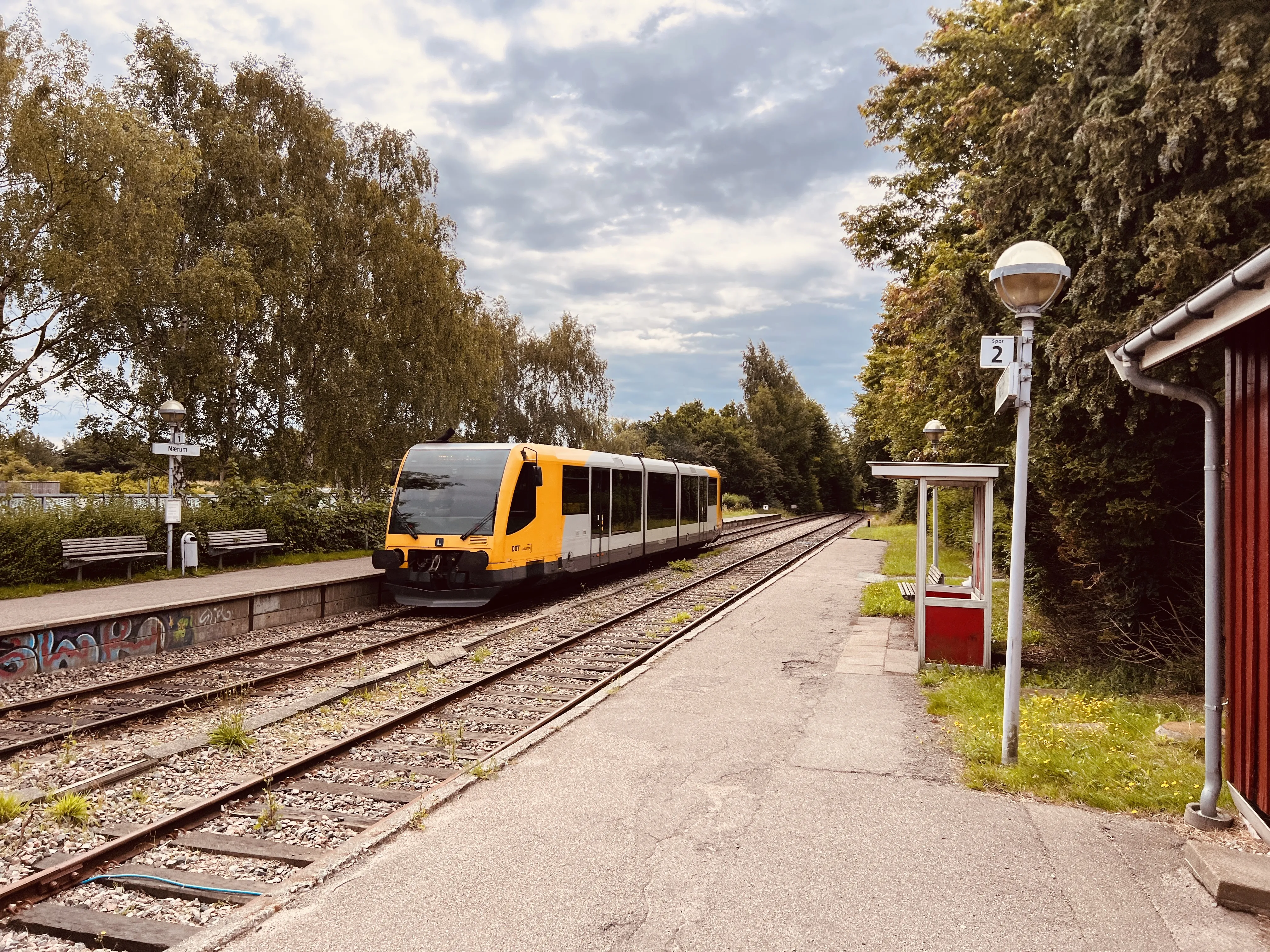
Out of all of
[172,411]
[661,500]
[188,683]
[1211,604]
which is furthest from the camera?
[661,500]

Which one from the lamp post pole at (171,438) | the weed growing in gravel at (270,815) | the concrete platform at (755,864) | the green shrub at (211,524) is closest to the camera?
the concrete platform at (755,864)

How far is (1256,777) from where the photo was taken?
4.26 meters

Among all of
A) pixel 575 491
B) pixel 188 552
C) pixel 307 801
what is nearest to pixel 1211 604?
pixel 307 801

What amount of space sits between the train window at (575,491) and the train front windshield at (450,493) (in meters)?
1.67

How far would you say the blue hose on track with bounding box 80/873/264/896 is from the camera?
3.99 metres

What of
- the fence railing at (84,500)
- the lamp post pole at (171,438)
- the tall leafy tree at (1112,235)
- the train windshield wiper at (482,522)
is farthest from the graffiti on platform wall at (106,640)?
the tall leafy tree at (1112,235)

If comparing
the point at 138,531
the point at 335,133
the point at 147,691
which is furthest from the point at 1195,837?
the point at 335,133

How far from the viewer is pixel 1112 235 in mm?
8031

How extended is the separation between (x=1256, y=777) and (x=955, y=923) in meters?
2.11

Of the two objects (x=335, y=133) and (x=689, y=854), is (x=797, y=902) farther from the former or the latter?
(x=335, y=133)

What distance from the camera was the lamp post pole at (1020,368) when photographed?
17.3 ft

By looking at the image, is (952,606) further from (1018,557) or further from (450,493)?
(450,493)

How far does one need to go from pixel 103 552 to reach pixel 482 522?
7.02 meters

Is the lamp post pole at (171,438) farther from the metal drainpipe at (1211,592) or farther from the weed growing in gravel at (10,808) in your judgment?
the metal drainpipe at (1211,592)
